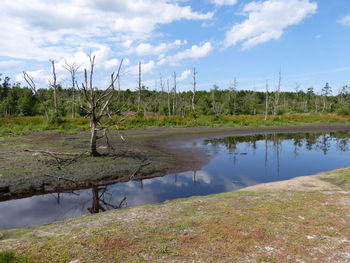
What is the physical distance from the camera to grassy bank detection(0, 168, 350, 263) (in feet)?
15.5

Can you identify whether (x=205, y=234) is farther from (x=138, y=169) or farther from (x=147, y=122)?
(x=147, y=122)

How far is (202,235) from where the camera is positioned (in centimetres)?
552

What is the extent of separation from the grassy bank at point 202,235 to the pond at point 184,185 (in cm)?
188

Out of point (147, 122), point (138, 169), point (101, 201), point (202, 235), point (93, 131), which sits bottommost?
point (101, 201)

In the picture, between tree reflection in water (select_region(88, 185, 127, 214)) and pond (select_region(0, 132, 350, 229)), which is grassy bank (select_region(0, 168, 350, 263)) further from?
pond (select_region(0, 132, 350, 229))

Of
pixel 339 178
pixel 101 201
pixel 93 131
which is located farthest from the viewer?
pixel 93 131

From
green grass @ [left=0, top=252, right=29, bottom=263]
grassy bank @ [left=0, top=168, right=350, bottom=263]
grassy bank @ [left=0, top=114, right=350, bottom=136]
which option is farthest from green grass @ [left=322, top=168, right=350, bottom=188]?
grassy bank @ [left=0, top=114, right=350, bottom=136]

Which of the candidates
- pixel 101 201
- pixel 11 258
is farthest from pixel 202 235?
pixel 101 201

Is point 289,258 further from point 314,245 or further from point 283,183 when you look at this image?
point 283,183

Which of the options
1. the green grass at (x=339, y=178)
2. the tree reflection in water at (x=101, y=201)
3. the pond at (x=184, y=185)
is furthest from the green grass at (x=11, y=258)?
the green grass at (x=339, y=178)

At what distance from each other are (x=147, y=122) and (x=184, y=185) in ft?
84.7

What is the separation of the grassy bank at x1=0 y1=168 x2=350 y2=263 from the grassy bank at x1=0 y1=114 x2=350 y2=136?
11660mm

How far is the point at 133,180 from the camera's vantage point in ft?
39.3

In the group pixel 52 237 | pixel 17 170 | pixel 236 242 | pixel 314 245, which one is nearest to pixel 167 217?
pixel 236 242
